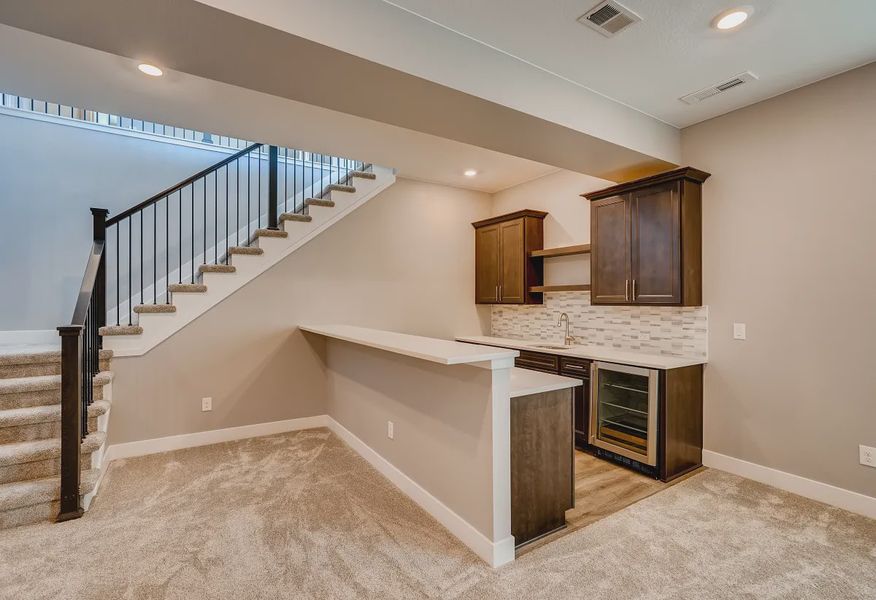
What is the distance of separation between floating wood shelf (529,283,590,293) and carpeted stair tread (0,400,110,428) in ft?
13.3

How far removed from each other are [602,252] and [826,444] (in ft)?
6.66

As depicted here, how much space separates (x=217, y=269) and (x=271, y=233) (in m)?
0.61

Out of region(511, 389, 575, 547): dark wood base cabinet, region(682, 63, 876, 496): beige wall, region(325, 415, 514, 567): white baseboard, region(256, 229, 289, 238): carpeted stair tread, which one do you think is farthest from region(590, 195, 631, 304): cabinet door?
region(256, 229, 289, 238): carpeted stair tread

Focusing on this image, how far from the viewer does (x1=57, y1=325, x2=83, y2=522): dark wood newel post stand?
2477 mm

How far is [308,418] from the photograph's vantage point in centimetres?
436

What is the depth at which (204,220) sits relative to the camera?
14.5ft

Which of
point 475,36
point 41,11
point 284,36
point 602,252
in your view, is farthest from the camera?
point 602,252

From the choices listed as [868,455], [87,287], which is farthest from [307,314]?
[868,455]

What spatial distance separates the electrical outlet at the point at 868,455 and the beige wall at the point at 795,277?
42 mm

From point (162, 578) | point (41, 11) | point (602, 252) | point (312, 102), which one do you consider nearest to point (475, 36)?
point (312, 102)

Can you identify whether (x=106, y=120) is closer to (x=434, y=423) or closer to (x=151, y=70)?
(x=151, y=70)

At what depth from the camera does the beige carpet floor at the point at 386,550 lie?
1890 mm

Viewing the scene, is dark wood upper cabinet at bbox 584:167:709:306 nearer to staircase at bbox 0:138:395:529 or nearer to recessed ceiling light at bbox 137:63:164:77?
staircase at bbox 0:138:395:529

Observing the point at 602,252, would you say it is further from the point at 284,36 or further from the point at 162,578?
the point at 162,578
